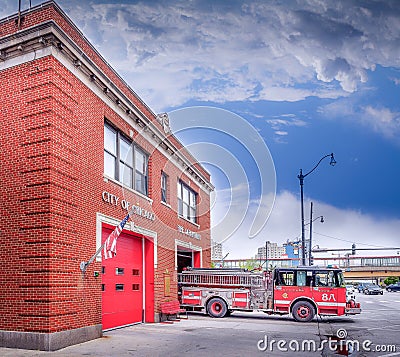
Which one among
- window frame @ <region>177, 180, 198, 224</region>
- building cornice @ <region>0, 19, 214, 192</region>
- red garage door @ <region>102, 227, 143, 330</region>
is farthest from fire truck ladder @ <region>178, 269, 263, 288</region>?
building cornice @ <region>0, 19, 214, 192</region>

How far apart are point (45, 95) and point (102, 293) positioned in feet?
21.6

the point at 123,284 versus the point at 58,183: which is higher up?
the point at 58,183

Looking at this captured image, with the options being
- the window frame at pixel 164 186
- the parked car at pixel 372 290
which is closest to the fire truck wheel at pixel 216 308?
the window frame at pixel 164 186

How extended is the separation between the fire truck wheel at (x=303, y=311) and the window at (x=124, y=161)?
8.76 metres

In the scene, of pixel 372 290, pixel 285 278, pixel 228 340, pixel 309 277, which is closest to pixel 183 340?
pixel 228 340

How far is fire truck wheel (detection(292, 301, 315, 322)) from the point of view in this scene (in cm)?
2109

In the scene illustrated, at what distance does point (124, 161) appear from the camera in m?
17.3

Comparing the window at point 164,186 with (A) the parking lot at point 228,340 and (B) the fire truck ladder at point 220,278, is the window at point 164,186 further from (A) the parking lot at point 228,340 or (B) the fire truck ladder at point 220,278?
(A) the parking lot at point 228,340

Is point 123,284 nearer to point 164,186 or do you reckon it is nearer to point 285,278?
point 164,186

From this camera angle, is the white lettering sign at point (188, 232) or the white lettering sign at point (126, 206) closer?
the white lettering sign at point (126, 206)

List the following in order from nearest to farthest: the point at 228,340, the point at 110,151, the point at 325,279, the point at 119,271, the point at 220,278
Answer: the point at 228,340 < the point at 110,151 < the point at 119,271 < the point at 325,279 < the point at 220,278

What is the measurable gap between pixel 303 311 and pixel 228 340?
8.30 m

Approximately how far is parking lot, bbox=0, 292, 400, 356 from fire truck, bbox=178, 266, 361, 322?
1.67m

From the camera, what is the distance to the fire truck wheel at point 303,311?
69.2 feet
